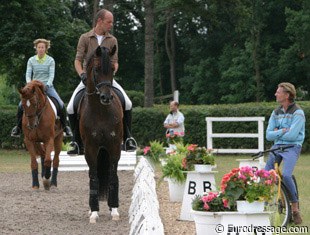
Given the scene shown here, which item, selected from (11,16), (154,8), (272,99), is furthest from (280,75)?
(11,16)

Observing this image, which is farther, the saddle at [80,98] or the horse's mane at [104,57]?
the saddle at [80,98]

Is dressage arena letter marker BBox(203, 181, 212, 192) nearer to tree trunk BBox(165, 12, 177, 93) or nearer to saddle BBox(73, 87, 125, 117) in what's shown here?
saddle BBox(73, 87, 125, 117)

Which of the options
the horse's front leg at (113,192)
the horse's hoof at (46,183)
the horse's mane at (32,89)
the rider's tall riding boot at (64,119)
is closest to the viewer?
the horse's front leg at (113,192)

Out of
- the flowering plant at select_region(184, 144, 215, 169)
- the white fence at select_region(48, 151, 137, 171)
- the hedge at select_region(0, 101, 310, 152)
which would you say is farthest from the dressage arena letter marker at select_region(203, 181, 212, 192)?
the hedge at select_region(0, 101, 310, 152)

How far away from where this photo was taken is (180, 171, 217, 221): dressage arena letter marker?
39.7 ft

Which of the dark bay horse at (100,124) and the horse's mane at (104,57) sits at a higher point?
the horse's mane at (104,57)

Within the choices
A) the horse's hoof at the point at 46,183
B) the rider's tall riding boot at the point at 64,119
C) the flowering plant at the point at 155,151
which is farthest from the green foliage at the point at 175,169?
the flowering plant at the point at 155,151

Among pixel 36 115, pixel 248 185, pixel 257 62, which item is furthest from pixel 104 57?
pixel 257 62

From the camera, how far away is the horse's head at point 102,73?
37.7 ft

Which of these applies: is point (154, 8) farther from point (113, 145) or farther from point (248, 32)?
point (113, 145)

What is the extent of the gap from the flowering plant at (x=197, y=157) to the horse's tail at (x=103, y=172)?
1456 millimetres

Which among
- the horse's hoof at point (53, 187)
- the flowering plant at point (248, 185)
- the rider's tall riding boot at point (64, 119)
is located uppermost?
the rider's tall riding boot at point (64, 119)

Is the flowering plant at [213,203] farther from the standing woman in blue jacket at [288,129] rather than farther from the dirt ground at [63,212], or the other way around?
the standing woman in blue jacket at [288,129]

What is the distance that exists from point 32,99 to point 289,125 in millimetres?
6870
